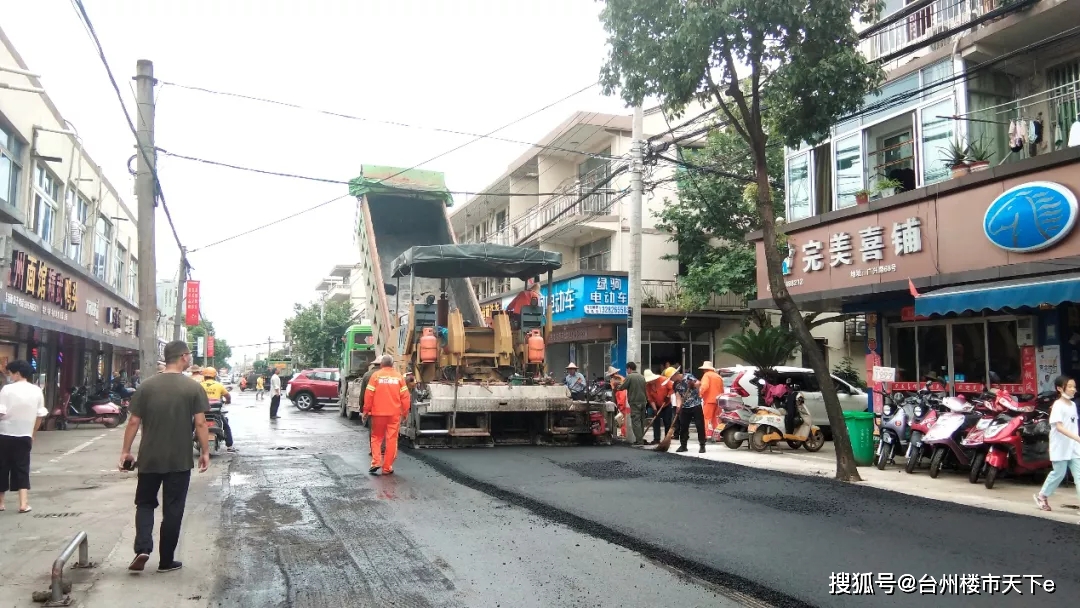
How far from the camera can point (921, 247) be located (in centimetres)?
1148

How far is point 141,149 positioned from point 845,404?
13064 mm

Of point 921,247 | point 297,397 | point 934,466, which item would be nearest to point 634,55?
point 921,247

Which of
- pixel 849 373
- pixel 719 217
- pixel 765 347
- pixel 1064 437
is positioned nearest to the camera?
pixel 1064 437

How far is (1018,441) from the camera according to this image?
8977mm

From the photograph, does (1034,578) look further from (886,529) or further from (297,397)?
(297,397)

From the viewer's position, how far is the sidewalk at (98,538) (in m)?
4.80

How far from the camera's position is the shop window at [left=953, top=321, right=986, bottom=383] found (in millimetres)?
11773

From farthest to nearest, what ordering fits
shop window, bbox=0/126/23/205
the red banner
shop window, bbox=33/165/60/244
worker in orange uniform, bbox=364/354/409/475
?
the red banner
shop window, bbox=33/165/60/244
shop window, bbox=0/126/23/205
worker in orange uniform, bbox=364/354/409/475

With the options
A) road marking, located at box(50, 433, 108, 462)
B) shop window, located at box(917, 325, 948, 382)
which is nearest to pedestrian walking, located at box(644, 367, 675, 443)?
shop window, located at box(917, 325, 948, 382)

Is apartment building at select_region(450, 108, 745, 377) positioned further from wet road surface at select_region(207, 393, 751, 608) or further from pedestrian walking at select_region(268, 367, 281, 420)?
wet road surface at select_region(207, 393, 751, 608)

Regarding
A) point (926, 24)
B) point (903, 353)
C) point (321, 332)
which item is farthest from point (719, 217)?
point (321, 332)

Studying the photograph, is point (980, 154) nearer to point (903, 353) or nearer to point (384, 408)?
point (903, 353)

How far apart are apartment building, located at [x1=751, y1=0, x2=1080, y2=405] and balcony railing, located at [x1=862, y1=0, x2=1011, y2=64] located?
0.03 metres

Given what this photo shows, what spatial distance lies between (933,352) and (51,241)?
20.1 m
